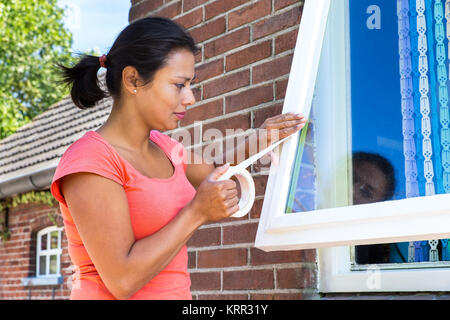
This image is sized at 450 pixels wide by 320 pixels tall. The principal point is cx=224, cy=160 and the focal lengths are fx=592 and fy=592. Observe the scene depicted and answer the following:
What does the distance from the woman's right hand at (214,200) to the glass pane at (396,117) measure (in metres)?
0.35

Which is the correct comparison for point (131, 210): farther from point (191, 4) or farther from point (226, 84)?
point (191, 4)

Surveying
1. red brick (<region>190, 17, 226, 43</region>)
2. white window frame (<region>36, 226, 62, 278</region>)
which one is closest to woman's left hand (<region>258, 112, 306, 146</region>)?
red brick (<region>190, 17, 226, 43</region>)

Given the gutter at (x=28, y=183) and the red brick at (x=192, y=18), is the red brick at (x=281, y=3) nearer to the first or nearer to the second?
the red brick at (x=192, y=18)

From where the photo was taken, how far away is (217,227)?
2695 mm

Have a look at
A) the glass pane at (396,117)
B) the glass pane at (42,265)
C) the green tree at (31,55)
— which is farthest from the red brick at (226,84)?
the green tree at (31,55)

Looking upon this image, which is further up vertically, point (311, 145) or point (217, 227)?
point (311, 145)

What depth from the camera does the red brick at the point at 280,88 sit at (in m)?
2.45

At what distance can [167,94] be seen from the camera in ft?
6.27

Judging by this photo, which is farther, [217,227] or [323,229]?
[217,227]
